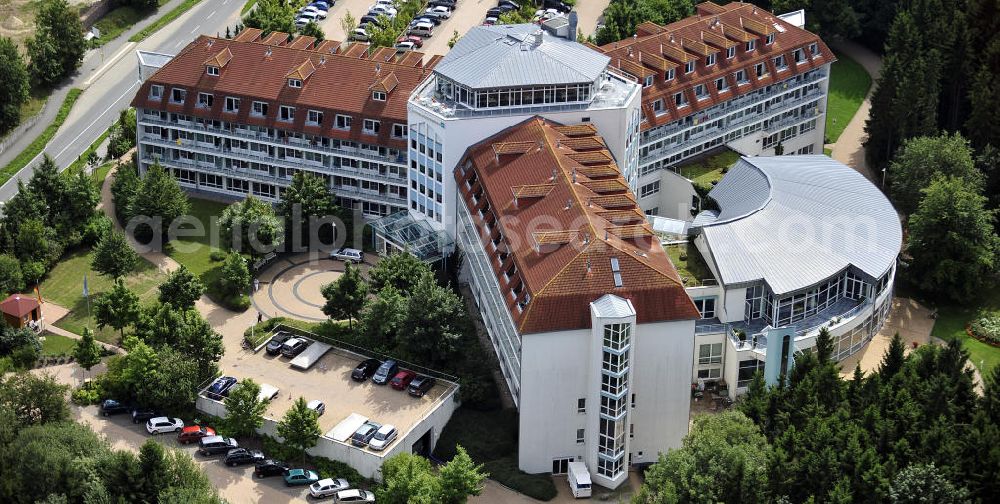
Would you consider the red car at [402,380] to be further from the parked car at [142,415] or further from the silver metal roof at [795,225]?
the silver metal roof at [795,225]

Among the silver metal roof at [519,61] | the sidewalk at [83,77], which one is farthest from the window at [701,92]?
the sidewalk at [83,77]

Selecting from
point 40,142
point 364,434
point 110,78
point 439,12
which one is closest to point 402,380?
point 364,434

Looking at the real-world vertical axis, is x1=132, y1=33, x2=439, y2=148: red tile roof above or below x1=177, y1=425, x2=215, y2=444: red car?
above

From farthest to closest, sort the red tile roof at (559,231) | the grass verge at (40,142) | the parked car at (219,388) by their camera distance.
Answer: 1. the grass verge at (40,142)
2. the parked car at (219,388)
3. the red tile roof at (559,231)

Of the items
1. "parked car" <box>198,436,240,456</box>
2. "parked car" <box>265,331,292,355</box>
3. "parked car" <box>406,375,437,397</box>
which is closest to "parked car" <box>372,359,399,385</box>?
"parked car" <box>406,375,437,397</box>

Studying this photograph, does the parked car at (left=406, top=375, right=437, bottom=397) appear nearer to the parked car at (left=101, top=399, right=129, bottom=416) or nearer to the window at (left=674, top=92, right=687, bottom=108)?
the parked car at (left=101, top=399, right=129, bottom=416)

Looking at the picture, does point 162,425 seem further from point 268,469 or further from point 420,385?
point 420,385
